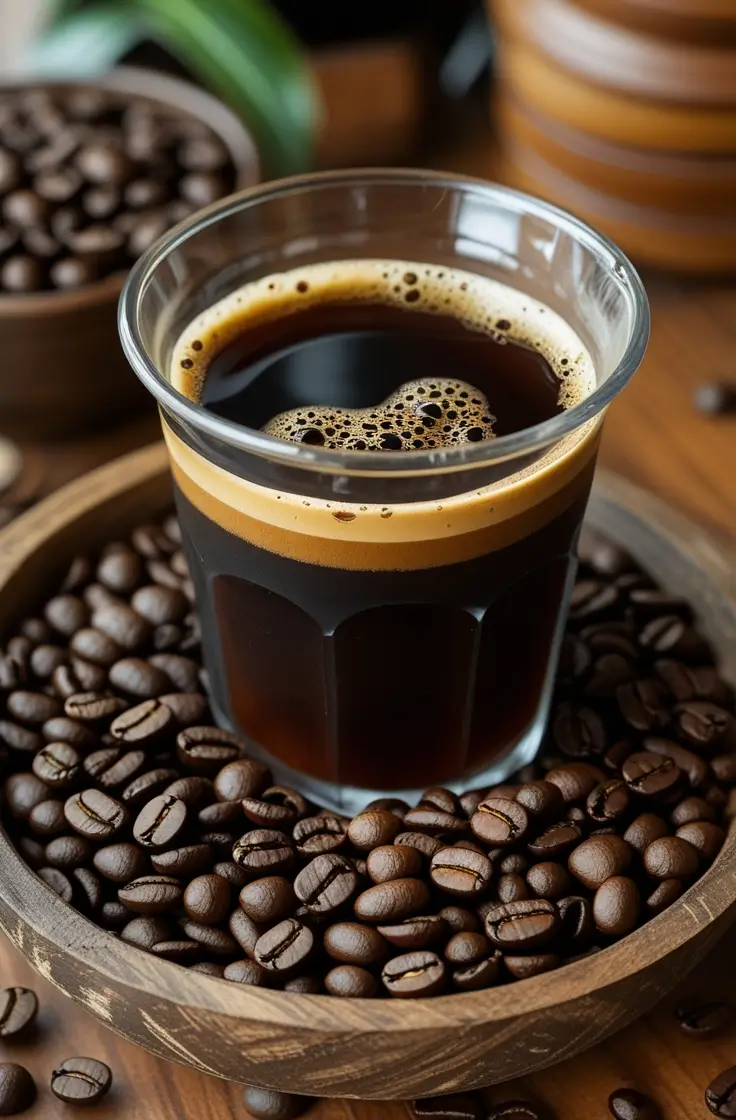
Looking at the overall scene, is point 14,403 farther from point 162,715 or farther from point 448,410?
point 448,410

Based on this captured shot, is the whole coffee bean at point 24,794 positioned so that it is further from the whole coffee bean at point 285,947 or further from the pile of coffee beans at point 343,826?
the whole coffee bean at point 285,947

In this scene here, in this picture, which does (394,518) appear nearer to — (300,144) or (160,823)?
(160,823)

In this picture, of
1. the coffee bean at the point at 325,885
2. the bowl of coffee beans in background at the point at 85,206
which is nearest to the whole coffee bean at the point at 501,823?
the coffee bean at the point at 325,885

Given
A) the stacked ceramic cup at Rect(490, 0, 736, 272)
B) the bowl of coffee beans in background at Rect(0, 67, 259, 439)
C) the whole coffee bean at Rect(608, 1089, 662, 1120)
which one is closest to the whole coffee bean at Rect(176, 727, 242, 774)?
the whole coffee bean at Rect(608, 1089, 662, 1120)

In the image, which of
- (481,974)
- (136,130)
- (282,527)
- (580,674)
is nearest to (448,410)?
(282,527)

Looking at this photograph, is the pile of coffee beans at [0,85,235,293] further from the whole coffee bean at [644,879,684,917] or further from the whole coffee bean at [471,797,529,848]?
the whole coffee bean at [644,879,684,917]

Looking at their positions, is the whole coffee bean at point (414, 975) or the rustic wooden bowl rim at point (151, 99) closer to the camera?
the whole coffee bean at point (414, 975)
